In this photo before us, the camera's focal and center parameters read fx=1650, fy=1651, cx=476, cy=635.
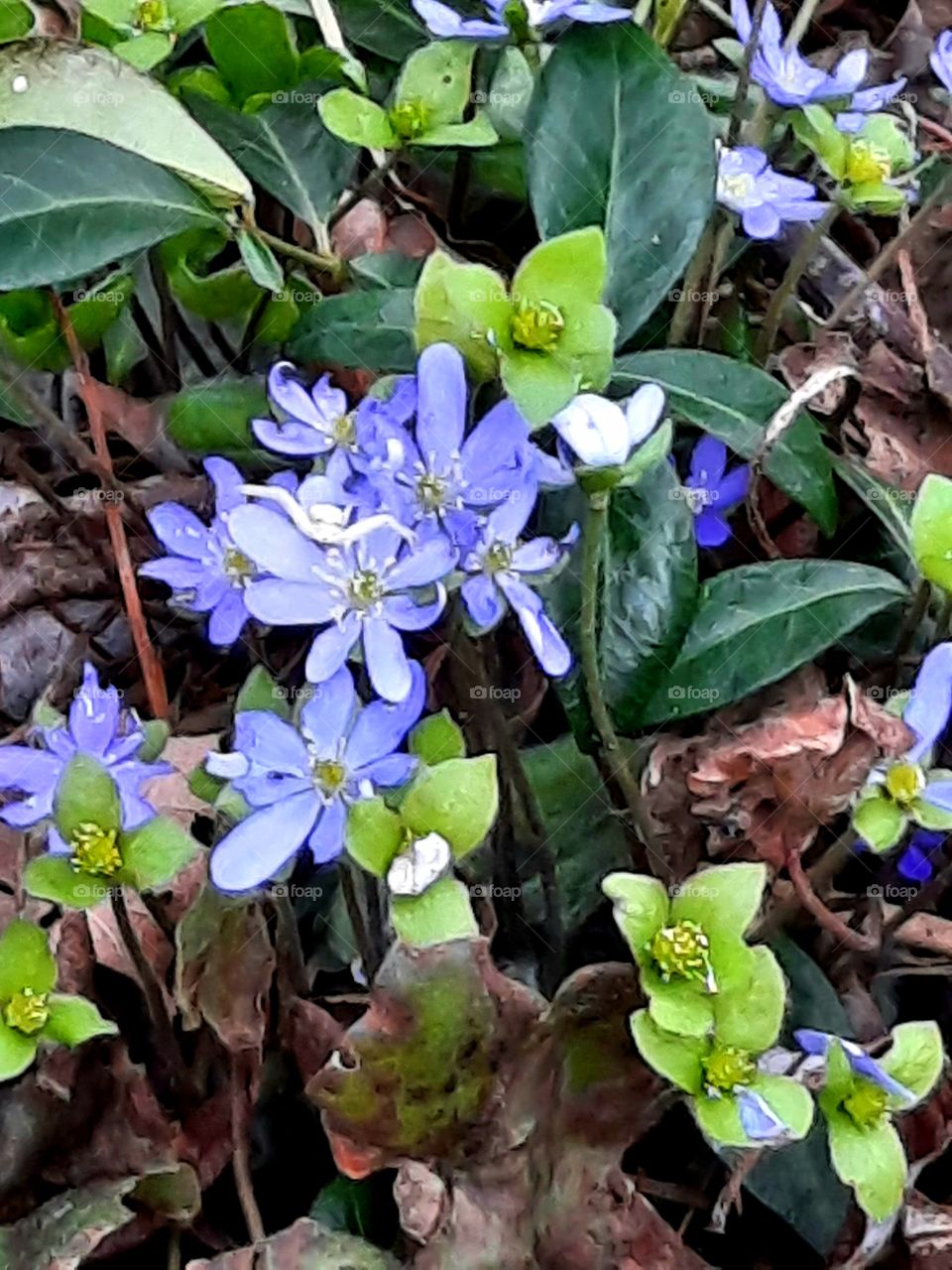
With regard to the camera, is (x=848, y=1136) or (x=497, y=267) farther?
(x=497, y=267)

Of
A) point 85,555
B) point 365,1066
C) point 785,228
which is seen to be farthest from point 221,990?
point 785,228

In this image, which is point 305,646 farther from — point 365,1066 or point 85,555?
point 365,1066

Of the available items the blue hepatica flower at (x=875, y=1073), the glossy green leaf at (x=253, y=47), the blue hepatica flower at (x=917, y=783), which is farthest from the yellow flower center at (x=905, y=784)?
the glossy green leaf at (x=253, y=47)

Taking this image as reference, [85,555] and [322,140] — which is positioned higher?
[322,140]

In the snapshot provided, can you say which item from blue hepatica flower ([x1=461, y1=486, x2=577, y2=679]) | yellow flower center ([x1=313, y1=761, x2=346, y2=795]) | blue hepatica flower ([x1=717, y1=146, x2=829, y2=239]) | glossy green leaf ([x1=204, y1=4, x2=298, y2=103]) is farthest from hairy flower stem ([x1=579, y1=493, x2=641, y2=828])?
glossy green leaf ([x1=204, y1=4, x2=298, y2=103])

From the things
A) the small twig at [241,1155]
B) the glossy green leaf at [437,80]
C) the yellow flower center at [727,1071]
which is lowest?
the small twig at [241,1155]

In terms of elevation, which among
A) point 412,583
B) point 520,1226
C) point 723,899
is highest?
point 412,583

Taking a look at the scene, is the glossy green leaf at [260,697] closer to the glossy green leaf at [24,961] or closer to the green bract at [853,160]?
the glossy green leaf at [24,961]
